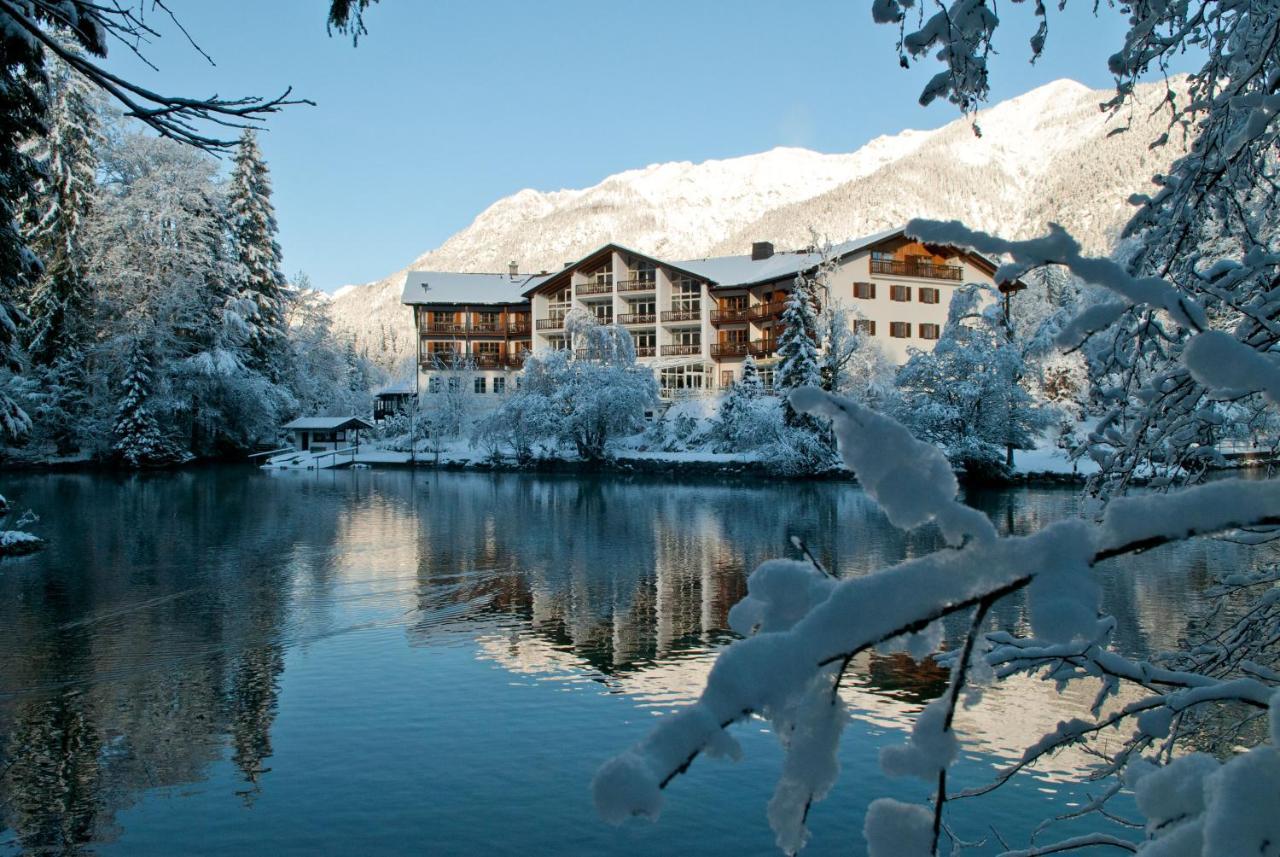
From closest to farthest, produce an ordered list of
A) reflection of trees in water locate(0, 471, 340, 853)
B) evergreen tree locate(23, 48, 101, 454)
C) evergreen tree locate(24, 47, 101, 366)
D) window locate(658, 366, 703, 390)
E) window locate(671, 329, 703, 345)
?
reflection of trees in water locate(0, 471, 340, 853) → evergreen tree locate(24, 47, 101, 366) → evergreen tree locate(23, 48, 101, 454) → window locate(658, 366, 703, 390) → window locate(671, 329, 703, 345)

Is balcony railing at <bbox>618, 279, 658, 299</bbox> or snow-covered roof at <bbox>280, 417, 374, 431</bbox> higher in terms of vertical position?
balcony railing at <bbox>618, 279, 658, 299</bbox>

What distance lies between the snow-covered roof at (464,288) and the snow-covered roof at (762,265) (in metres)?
12.3

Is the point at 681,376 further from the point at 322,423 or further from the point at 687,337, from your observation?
the point at 322,423

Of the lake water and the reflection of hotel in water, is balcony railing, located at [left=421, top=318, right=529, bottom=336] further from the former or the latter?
the lake water

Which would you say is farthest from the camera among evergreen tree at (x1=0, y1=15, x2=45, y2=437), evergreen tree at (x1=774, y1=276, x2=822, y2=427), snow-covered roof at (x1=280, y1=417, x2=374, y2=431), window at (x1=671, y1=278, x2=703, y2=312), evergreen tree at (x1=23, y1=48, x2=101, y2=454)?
window at (x1=671, y1=278, x2=703, y2=312)

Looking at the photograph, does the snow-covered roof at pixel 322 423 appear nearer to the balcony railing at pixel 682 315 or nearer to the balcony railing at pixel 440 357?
the balcony railing at pixel 440 357

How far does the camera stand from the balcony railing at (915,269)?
5081 centimetres

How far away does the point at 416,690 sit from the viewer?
10406 mm

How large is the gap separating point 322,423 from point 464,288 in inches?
686

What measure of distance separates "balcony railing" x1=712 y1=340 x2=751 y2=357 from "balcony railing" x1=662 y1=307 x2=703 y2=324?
206 cm

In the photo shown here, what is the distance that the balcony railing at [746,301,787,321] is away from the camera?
170 ft

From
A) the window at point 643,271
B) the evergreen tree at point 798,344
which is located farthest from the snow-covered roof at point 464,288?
the evergreen tree at point 798,344

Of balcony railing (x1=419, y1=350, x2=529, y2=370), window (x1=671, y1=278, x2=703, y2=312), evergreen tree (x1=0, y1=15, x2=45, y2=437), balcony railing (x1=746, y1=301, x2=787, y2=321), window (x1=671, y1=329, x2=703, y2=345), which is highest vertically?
window (x1=671, y1=278, x2=703, y2=312)

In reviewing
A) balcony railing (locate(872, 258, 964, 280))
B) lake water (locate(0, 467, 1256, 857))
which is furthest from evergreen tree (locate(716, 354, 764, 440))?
lake water (locate(0, 467, 1256, 857))
